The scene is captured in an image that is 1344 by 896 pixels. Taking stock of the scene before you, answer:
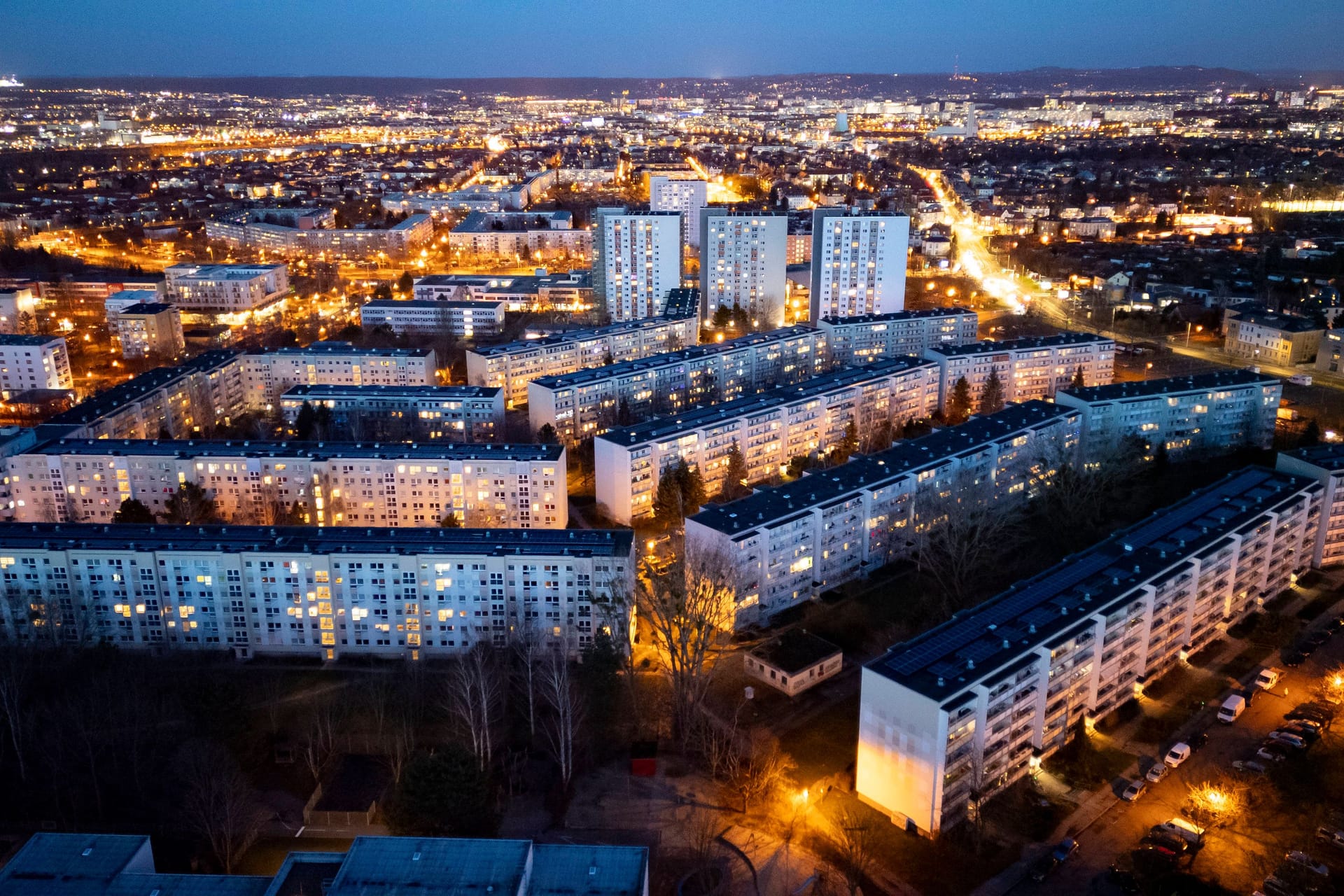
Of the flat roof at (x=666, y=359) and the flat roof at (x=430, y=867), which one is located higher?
the flat roof at (x=666, y=359)

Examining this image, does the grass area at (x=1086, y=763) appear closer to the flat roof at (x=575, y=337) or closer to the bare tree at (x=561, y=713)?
the bare tree at (x=561, y=713)

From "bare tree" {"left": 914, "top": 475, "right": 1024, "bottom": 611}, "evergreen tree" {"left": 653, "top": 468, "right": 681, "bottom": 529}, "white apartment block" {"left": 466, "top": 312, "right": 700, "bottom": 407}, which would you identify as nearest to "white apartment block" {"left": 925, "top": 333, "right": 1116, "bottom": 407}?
"bare tree" {"left": 914, "top": 475, "right": 1024, "bottom": 611}

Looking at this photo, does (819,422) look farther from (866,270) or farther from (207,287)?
(207,287)

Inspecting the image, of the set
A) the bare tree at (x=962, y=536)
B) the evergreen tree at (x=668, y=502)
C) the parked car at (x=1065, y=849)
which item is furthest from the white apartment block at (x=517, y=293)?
the parked car at (x=1065, y=849)

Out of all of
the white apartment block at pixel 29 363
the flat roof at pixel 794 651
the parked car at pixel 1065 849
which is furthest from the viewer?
the white apartment block at pixel 29 363

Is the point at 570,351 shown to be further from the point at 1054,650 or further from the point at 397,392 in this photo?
the point at 1054,650

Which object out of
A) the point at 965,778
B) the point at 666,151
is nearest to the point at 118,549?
the point at 965,778
